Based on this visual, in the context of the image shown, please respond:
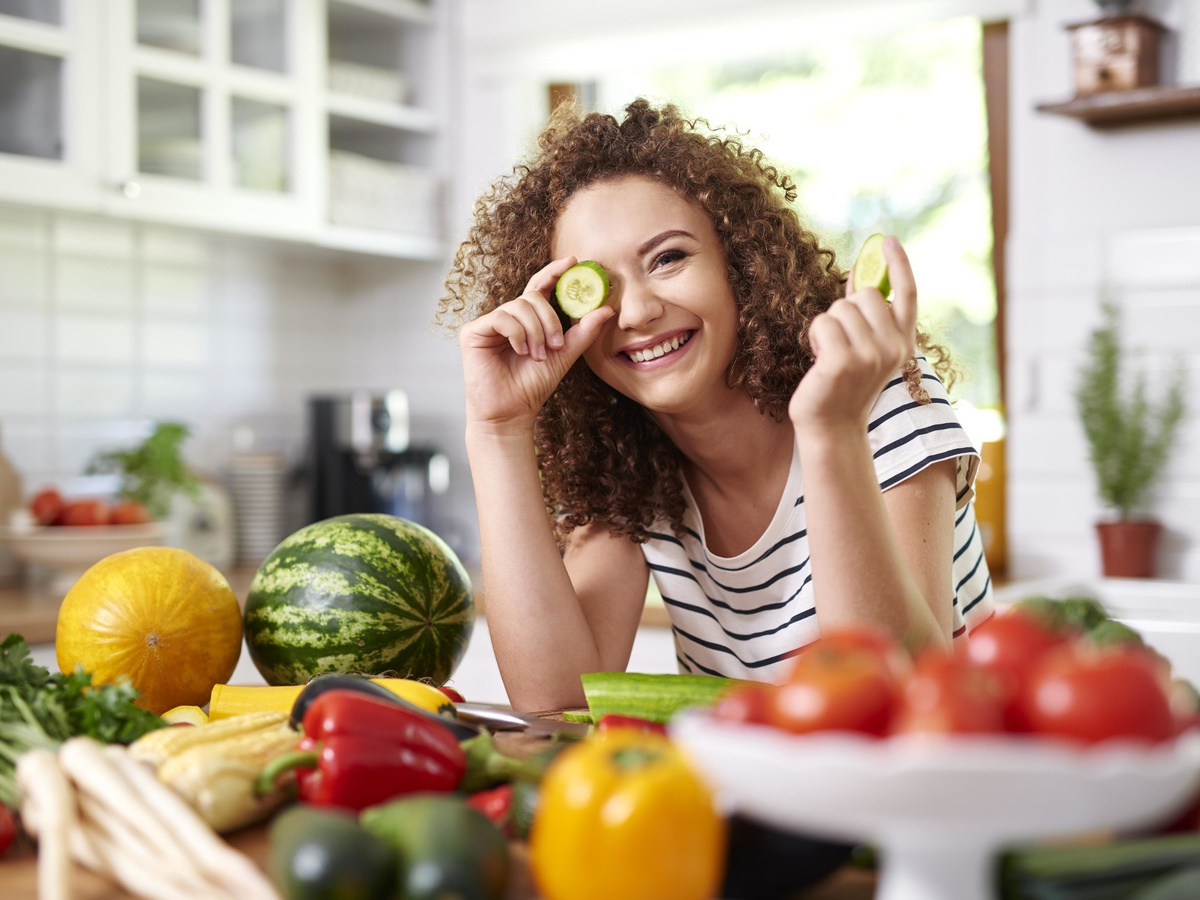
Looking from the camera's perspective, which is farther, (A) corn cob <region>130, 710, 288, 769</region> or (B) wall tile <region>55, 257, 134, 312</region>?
(B) wall tile <region>55, 257, 134, 312</region>

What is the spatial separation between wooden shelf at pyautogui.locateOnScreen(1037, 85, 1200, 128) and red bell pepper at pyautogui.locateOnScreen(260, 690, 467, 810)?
8.37 feet

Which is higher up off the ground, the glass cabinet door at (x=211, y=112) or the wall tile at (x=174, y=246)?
the glass cabinet door at (x=211, y=112)

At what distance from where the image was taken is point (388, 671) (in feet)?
4.76

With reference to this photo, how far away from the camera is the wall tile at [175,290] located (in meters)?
3.58

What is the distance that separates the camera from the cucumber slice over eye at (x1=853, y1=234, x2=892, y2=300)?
3.96 feet

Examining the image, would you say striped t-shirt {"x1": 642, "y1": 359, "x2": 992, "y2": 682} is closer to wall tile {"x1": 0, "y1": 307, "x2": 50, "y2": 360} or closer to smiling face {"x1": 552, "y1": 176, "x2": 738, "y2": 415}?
smiling face {"x1": 552, "y1": 176, "x2": 738, "y2": 415}

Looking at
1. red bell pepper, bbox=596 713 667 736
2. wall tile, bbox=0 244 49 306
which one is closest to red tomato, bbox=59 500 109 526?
wall tile, bbox=0 244 49 306

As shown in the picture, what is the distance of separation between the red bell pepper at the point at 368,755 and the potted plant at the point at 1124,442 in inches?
95.1

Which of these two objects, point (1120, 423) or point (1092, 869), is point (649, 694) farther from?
point (1120, 423)

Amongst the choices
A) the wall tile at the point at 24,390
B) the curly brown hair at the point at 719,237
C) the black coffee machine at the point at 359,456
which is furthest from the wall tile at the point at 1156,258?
the wall tile at the point at 24,390

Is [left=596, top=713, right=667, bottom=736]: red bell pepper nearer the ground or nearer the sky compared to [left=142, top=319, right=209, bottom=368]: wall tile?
nearer the ground

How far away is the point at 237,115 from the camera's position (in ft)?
11.0

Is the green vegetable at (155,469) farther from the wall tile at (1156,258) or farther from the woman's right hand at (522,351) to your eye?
the wall tile at (1156,258)

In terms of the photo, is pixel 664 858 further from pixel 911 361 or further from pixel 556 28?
pixel 556 28
